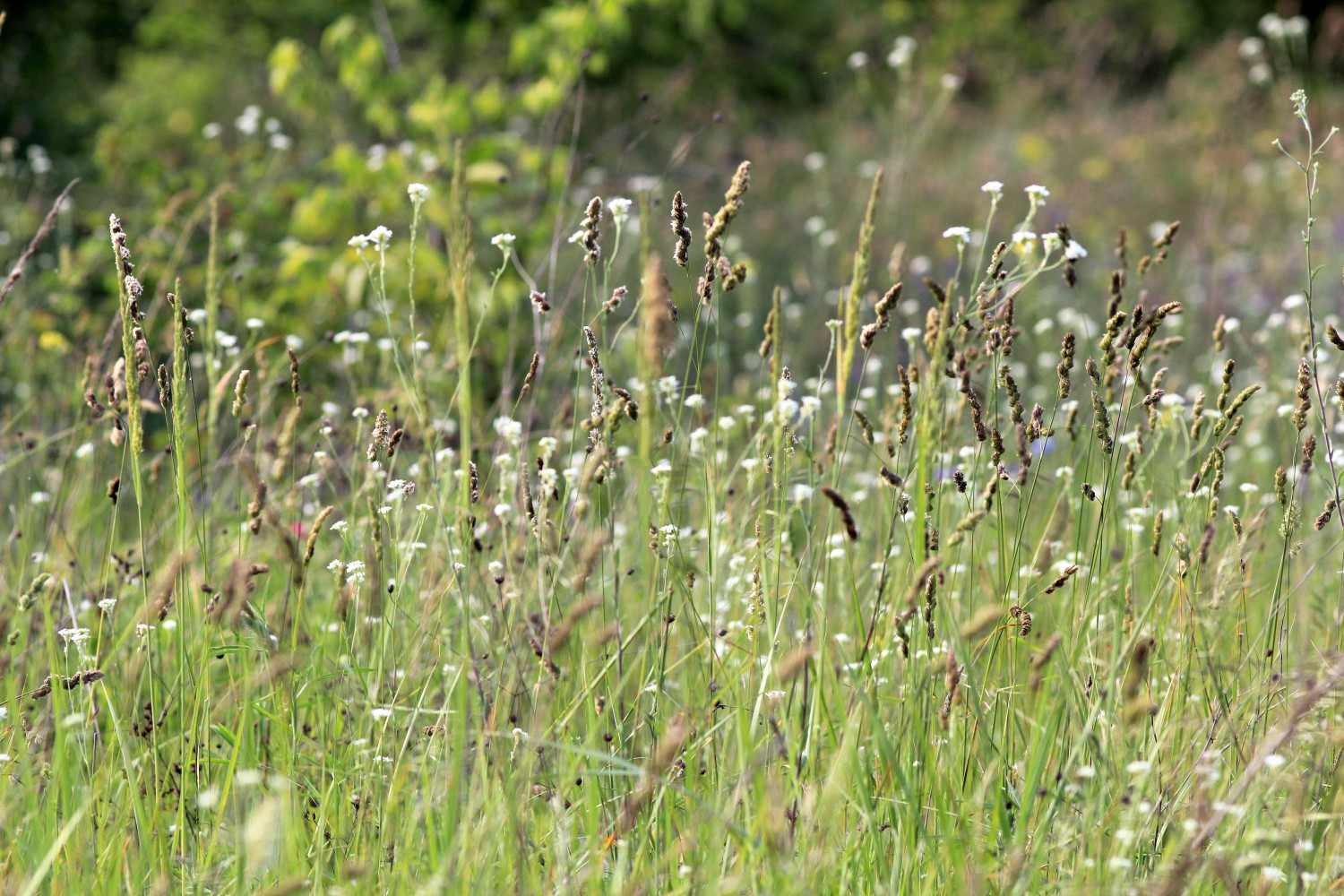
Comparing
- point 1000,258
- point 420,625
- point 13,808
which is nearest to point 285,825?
point 420,625

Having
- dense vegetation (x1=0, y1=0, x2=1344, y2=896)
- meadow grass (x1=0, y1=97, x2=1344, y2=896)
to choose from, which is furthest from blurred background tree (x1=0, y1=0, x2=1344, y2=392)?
meadow grass (x1=0, y1=97, x2=1344, y2=896)

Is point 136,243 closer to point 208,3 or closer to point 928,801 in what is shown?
point 928,801

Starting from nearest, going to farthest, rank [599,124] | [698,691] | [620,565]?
[698,691], [620,565], [599,124]

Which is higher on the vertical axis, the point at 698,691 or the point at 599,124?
the point at 599,124

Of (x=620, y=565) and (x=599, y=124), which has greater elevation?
(x=599, y=124)

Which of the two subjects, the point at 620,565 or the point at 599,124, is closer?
the point at 620,565

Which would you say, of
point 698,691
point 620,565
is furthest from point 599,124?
point 698,691

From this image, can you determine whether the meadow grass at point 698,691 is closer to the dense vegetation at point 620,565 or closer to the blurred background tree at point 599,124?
the dense vegetation at point 620,565

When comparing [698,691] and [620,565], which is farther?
[620,565]

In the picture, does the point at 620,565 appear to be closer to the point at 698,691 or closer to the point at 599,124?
the point at 698,691

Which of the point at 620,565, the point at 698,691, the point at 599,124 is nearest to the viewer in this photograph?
the point at 698,691

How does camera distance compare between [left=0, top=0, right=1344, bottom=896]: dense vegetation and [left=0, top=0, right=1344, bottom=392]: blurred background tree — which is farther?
[left=0, top=0, right=1344, bottom=392]: blurred background tree

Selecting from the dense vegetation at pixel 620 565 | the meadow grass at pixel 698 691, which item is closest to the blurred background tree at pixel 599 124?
the dense vegetation at pixel 620 565

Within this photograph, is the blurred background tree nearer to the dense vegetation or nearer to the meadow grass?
the dense vegetation
